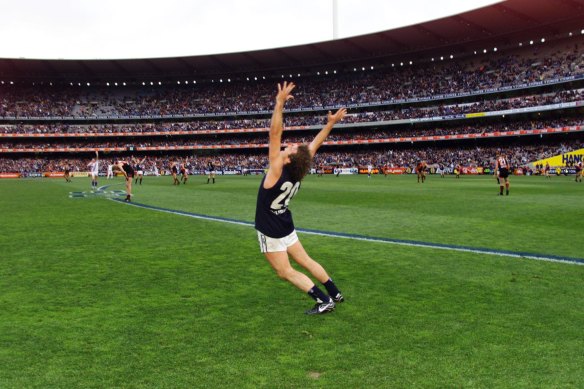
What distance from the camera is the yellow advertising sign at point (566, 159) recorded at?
2049 inches

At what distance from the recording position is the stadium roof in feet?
194

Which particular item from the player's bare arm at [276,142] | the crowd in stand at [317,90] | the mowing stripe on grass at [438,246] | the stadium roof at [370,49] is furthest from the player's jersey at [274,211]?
the crowd in stand at [317,90]

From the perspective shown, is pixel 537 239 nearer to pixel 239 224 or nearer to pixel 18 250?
pixel 239 224

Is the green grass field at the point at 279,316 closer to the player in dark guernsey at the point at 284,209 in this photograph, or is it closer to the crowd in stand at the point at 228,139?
the player in dark guernsey at the point at 284,209

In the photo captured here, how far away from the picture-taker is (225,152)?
8738 centimetres

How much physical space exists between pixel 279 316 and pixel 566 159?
57.6 m

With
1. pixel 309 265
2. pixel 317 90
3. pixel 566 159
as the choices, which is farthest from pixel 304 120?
pixel 309 265

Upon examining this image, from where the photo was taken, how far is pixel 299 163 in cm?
494

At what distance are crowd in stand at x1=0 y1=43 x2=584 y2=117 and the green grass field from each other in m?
62.0

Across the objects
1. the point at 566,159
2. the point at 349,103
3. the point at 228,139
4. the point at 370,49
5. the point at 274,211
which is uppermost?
the point at 370,49

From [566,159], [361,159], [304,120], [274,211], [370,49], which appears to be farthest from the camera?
[304,120]

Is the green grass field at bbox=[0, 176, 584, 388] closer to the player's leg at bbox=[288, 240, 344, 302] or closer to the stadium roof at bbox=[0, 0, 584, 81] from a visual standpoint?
the player's leg at bbox=[288, 240, 344, 302]

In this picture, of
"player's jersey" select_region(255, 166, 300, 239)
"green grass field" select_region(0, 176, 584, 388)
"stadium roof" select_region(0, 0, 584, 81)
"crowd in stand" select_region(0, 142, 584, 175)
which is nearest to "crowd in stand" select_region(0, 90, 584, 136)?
"crowd in stand" select_region(0, 142, 584, 175)

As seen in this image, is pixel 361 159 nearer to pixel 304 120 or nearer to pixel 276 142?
pixel 304 120
